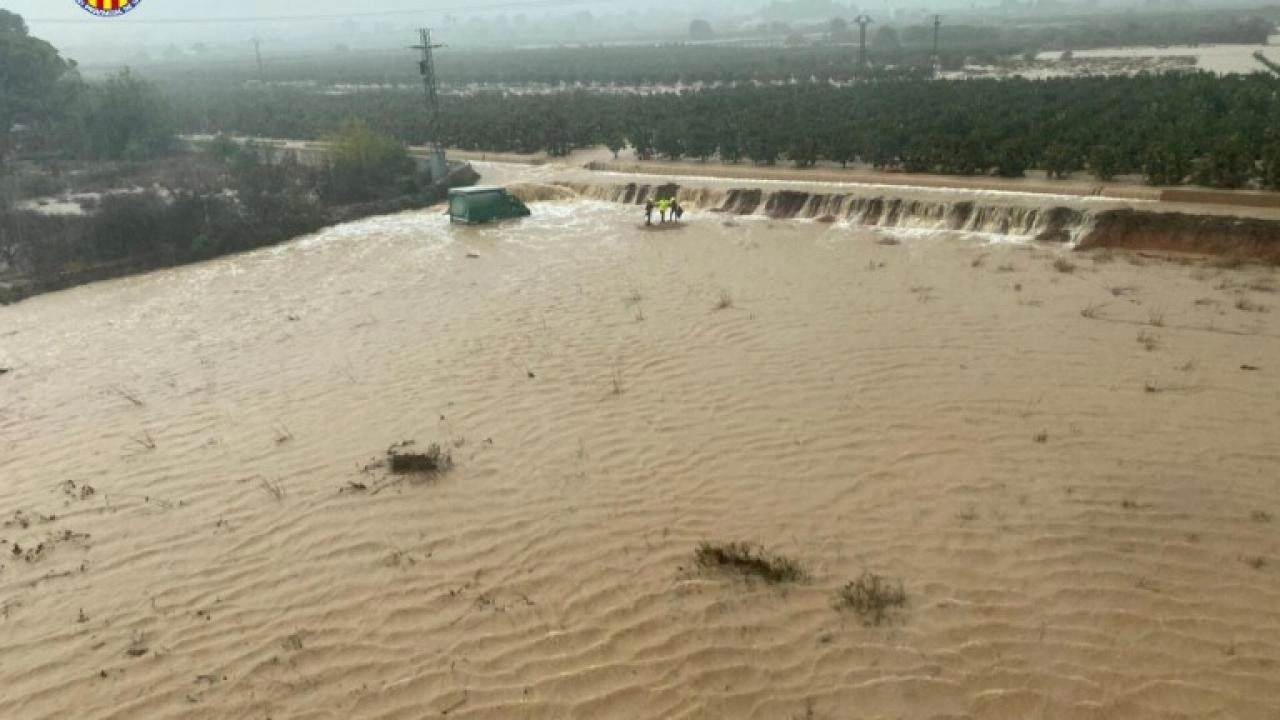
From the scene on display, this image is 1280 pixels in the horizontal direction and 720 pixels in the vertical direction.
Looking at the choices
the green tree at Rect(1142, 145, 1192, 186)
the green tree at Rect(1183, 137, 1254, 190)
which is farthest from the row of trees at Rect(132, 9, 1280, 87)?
the green tree at Rect(1183, 137, 1254, 190)

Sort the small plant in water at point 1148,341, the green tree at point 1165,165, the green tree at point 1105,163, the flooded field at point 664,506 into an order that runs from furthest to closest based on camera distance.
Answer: the green tree at point 1105,163 → the green tree at point 1165,165 → the small plant in water at point 1148,341 → the flooded field at point 664,506

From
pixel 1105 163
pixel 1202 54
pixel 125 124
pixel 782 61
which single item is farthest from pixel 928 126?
pixel 782 61

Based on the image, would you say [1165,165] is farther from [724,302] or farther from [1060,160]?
[724,302]

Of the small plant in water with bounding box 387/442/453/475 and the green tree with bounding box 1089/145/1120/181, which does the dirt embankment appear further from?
the small plant in water with bounding box 387/442/453/475

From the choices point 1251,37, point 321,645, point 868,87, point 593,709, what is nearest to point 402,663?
point 321,645

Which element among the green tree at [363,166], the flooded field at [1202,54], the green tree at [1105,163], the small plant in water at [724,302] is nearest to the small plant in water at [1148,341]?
the small plant in water at [724,302]

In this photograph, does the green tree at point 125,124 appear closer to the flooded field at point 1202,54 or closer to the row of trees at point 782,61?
the row of trees at point 782,61
